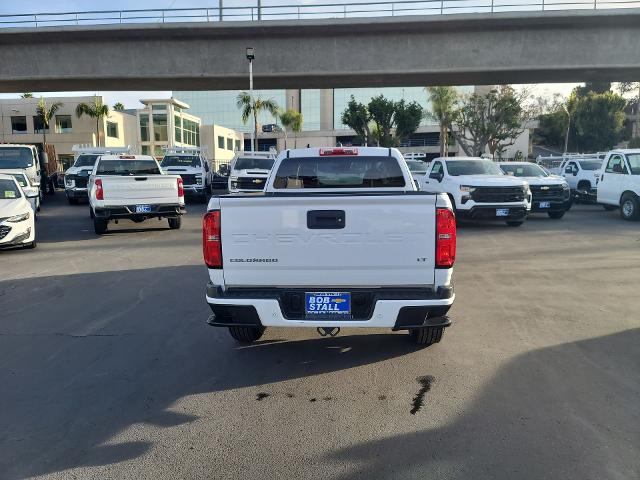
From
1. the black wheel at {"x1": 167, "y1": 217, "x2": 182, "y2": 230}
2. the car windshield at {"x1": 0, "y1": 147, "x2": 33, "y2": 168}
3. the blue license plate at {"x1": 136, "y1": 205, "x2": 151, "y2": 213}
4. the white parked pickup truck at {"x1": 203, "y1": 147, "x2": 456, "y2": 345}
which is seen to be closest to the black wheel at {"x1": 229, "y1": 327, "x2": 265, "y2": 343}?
the white parked pickup truck at {"x1": 203, "y1": 147, "x2": 456, "y2": 345}

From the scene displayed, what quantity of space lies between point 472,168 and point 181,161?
45.8 ft

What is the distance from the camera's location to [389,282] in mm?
4531

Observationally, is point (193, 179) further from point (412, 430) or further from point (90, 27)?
point (412, 430)

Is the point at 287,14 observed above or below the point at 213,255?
above

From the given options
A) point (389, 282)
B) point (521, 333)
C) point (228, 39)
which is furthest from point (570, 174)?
point (389, 282)

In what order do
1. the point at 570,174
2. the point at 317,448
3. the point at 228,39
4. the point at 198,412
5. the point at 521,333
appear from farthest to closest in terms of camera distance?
1. the point at 228,39
2. the point at 570,174
3. the point at 521,333
4. the point at 198,412
5. the point at 317,448

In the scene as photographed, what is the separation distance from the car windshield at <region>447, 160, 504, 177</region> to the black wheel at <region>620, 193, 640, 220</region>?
13.6 ft

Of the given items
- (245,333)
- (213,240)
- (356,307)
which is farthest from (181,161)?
(356,307)

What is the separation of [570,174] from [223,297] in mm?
21692

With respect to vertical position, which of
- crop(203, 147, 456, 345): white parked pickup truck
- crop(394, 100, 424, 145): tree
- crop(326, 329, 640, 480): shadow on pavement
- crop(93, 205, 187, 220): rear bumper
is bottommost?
crop(326, 329, 640, 480): shadow on pavement

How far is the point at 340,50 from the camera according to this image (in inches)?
947

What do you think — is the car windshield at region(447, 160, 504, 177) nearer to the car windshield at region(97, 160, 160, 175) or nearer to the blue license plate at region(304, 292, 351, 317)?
the car windshield at region(97, 160, 160, 175)

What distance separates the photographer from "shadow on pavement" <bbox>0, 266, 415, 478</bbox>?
148 inches

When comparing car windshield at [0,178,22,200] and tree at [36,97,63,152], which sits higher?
tree at [36,97,63,152]
